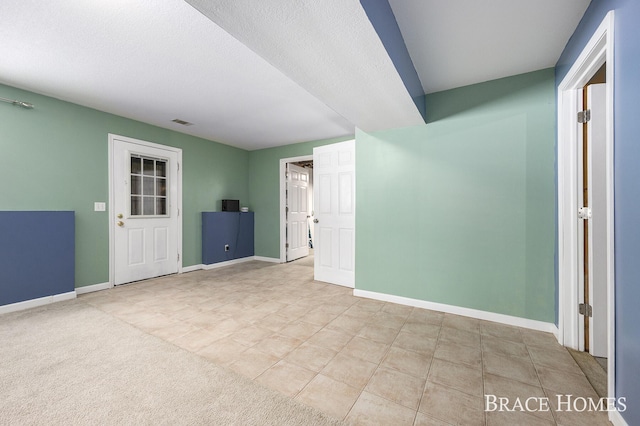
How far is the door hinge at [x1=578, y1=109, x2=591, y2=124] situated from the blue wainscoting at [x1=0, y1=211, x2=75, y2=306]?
545 cm

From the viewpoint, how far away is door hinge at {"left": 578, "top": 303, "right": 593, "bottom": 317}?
200 centimetres

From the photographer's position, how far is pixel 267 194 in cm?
583

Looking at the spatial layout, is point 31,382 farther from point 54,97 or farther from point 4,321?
point 54,97

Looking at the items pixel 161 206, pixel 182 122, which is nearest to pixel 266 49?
pixel 182 122

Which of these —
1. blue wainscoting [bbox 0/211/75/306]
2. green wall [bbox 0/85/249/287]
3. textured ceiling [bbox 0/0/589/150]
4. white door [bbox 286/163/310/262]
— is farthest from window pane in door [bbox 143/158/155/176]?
white door [bbox 286/163/310/262]

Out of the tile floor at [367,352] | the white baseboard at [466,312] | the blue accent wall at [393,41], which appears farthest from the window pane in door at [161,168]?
the blue accent wall at [393,41]

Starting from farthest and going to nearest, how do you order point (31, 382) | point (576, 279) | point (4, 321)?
point (4, 321) → point (576, 279) → point (31, 382)

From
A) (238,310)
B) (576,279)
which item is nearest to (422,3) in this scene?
(576,279)

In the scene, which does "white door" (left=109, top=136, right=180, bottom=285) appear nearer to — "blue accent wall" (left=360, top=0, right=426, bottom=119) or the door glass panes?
the door glass panes

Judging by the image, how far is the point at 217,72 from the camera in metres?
2.60

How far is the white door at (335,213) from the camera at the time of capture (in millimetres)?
3791

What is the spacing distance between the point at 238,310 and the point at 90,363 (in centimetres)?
127

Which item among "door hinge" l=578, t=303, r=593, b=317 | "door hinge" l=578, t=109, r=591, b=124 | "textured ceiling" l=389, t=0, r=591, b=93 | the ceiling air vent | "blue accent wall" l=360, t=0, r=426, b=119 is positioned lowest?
"door hinge" l=578, t=303, r=593, b=317

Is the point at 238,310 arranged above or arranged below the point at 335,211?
below
